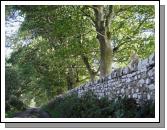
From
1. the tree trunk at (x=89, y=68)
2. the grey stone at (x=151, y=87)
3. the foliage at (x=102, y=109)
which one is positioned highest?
the tree trunk at (x=89, y=68)

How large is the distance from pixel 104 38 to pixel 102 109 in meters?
2.06

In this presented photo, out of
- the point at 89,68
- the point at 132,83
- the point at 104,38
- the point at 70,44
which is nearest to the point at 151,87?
the point at 132,83

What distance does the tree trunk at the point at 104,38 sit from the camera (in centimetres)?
934

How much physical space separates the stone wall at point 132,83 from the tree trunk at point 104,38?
0.57 metres

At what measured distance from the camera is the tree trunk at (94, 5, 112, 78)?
30.6 feet

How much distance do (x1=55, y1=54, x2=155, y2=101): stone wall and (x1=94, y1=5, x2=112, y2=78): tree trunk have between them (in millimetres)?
A: 572

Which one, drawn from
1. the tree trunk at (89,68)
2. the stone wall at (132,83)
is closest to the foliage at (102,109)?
the stone wall at (132,83)

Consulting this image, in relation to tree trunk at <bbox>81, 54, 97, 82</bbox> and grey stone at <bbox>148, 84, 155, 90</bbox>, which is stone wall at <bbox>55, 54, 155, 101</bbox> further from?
tree trunk at <bbox>81, 54, 97, 82</bbox>

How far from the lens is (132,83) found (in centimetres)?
781

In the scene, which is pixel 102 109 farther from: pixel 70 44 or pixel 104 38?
pixel 70 44

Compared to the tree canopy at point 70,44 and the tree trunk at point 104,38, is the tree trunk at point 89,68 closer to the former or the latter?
the tree canopy at point 70,44

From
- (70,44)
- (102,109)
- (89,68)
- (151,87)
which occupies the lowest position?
(102,109)

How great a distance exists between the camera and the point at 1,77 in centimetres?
779

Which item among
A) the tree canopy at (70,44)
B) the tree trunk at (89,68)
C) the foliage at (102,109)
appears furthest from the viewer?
the tree trunk at (89,68)
